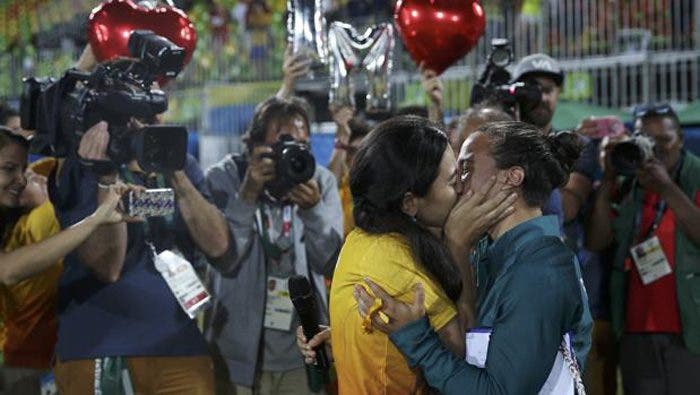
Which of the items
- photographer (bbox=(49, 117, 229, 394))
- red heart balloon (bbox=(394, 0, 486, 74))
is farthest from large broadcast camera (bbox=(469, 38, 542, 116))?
photographer (bbox=(49, 117, 229, 394))

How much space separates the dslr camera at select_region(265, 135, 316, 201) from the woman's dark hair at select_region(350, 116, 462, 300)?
162cm

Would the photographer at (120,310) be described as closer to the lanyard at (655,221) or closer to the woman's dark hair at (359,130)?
the woman's dark hair at (359,130)

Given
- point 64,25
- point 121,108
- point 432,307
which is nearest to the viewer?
point 432,307

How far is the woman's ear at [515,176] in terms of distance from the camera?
8.21ft

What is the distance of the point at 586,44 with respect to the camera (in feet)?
32.5

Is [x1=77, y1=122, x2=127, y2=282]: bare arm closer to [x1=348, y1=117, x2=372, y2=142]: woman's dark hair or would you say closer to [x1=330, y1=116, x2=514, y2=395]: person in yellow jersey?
[x1=330, y1=116, x2=514, y2=395]: person in yellow jersey

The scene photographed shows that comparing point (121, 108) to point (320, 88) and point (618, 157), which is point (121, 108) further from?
point (320, 88)

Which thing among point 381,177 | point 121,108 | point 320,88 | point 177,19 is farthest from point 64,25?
point 381,177

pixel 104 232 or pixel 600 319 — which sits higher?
pixel 104 232

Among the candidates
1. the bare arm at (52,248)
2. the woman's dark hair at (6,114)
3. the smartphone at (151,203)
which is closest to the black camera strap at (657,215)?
the smartphone at (151,203)

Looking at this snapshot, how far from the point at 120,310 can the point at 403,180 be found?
1.65m

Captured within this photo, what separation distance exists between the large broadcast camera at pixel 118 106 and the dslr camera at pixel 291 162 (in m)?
0.61

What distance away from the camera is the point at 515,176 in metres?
2.50

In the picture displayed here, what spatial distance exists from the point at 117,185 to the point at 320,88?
23.0 ft
